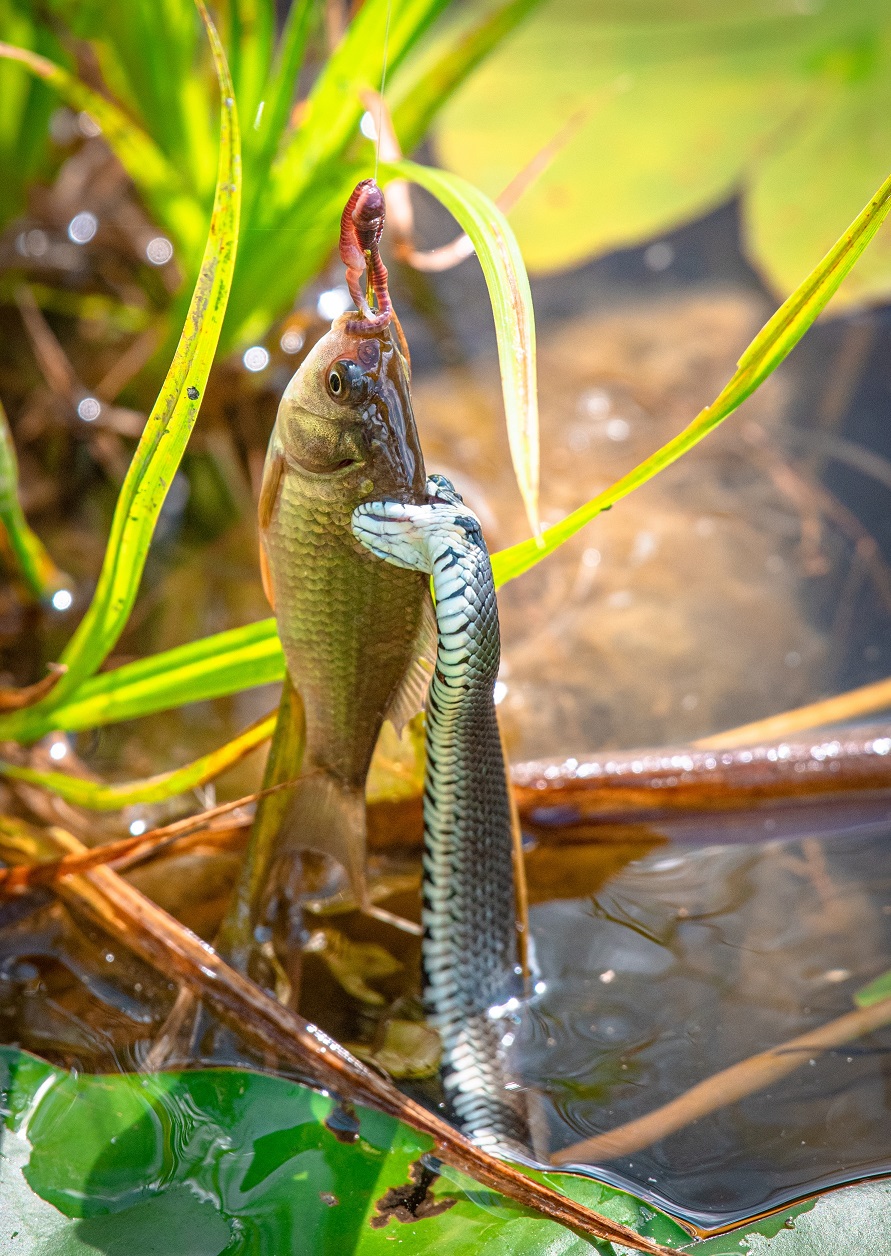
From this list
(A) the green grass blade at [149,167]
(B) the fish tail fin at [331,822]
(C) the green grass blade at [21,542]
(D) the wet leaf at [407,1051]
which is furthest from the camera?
(A) the green grass blade at [149,167]

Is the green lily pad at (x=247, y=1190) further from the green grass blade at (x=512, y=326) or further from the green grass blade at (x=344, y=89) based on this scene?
the green grass blade at (x=344, y=89)

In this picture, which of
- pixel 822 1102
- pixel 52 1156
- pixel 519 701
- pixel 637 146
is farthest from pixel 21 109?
pixel 822 1102

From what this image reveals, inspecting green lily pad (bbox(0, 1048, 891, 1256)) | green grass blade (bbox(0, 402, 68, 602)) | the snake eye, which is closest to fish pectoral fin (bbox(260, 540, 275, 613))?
the snake eye

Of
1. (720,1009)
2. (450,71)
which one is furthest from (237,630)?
(450,71)

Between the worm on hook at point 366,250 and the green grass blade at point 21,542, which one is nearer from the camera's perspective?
the worm on hook at point 366,250

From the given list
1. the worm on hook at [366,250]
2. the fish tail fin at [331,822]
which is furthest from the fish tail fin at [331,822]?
the worm on hook at [366,250]

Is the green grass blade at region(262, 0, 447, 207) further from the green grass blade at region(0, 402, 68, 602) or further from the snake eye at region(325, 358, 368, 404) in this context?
the snake eye at region(325, 358, 368, 404)
